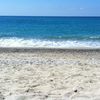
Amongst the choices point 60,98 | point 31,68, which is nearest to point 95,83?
point 60,98

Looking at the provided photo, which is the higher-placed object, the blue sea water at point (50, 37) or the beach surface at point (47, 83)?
the beach surface at point (47, 83)

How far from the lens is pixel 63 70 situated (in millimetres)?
8172

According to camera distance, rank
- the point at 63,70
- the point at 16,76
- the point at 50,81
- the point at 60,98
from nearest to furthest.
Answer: the point at 60,98 < the point at 50,81 < the point at 16,76 < the point at 63,70

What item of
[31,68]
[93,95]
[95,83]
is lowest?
[31,68]

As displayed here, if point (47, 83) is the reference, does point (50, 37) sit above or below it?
below

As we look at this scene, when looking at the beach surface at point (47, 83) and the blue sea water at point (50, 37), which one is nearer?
the beach surface at point (47, 83)

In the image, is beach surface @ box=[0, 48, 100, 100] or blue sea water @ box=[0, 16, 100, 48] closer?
beach surface @ box=[0, 48, 100, 100]

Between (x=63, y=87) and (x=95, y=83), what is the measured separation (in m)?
0.87

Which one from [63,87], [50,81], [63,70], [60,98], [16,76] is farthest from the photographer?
[63,70]

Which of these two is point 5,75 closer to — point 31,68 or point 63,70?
point 31,68

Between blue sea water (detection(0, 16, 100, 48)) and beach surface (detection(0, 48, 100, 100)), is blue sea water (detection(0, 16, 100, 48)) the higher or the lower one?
the lower one

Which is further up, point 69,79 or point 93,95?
point 93,95

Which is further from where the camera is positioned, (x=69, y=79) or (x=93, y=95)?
(x=69, y=79)

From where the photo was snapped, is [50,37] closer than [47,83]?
No
